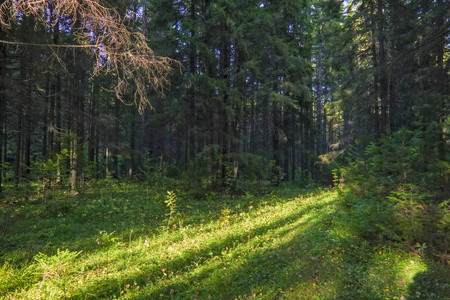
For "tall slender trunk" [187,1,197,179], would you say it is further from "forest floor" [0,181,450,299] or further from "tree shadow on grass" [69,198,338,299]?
"tree shadow on grass" [69,198,338,299]

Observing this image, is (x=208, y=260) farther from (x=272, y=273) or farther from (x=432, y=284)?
(x=432, y=284)

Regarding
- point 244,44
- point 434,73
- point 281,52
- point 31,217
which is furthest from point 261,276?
point 281,52

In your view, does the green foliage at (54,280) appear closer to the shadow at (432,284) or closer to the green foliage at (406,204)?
the shadow at (432,284)

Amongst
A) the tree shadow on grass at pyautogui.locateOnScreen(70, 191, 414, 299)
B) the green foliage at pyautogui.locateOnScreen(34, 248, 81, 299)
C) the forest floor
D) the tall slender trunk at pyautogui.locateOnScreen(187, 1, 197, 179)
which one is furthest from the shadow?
the tall slender trunk at pyautogui.locateOnScreen(187, 1, 197, 179)

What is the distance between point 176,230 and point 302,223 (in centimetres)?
389

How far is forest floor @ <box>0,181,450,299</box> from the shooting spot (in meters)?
4.21

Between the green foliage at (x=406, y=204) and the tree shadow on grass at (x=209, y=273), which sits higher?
the green foliage at (x=406, y=204)

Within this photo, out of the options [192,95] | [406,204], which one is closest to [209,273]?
[406,204]

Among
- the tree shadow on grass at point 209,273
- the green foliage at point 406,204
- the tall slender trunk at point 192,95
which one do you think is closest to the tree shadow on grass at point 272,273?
the tree shadow on grass at point 209,273

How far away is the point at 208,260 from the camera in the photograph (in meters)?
5.46

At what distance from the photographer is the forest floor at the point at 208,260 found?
4.21 metres

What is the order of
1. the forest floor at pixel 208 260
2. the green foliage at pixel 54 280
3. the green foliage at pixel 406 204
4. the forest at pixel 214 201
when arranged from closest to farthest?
the green foliage at pixel 54 280 → the forest floor at pixel 208 260 → the forest at pixel 214 201 → the green foliage at pixel 406 204

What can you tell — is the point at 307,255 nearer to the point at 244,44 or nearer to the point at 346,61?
the point at 244,44

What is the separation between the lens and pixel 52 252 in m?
5.71
